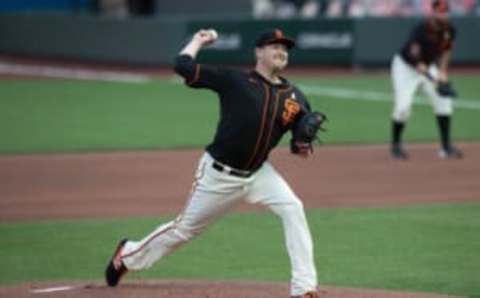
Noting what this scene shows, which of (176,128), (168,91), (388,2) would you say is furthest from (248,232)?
(388,2)

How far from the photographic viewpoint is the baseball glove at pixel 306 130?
28.9ft

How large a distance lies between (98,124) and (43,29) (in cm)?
1068

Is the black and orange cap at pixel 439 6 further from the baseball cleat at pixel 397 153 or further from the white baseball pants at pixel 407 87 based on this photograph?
the baseball cleat at pixel 397 153

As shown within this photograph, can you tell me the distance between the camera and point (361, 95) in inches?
955

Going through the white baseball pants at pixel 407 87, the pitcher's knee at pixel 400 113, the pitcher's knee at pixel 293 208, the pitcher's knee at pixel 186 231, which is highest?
the pitcher's knee at pixel 293 208

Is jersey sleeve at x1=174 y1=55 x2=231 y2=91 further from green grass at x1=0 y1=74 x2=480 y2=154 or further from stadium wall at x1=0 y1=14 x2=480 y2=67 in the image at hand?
stadium wall at x1=0 y1=14 x2=480 y2=67

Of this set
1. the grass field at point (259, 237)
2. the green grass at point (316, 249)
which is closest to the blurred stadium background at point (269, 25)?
the grass field at point (259, 237)

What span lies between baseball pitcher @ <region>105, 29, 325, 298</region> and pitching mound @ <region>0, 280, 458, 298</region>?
21.5 inches

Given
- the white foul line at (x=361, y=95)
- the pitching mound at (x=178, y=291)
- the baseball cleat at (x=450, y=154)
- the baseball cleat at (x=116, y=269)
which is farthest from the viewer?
the white foul line at (x=361, y=95)

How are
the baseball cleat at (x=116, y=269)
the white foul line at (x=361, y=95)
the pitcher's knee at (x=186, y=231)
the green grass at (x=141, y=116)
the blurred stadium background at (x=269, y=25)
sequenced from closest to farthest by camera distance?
the pitcher's knee at (x=186, y=231)
the baseball cleat at (x=116, y=269)
the green grass at (x=141, y=116)
the white foul line at (x=361, y=95)
the blurred stadium background at (x=269, y=25)

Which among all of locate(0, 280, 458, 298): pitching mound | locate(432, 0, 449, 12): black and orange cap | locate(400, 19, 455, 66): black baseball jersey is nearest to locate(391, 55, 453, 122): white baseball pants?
locate(400, 19, 455, 66): black baseball jersey

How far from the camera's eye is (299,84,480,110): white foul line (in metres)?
23.0

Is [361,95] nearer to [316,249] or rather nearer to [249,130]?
[316,249]

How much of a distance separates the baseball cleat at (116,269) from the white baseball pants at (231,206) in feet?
0.39
